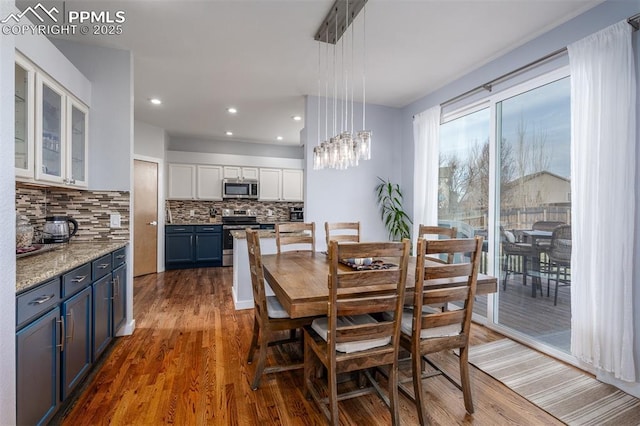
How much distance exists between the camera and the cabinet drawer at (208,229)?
588cm

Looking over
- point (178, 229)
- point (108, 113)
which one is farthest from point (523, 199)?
point (178, 229)

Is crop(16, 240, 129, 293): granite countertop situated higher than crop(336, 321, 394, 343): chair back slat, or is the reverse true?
crop(16, 240, 129, 293): granite countertop

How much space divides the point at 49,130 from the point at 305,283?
7.11 ft

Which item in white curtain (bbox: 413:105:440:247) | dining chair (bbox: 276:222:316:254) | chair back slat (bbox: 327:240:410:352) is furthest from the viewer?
white curtain (bbox: 413:105:440:247)

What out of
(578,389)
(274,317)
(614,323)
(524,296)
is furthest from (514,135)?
(274,317)

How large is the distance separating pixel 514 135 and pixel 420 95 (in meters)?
1.48

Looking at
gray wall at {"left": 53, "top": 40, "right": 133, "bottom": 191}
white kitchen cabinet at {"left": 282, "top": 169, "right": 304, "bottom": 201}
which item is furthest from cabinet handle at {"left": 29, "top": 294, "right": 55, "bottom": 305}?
white kitchen cabinet at {"left": 282, "top": 169, "right": 304, "bottom": 201}

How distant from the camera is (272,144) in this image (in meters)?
6.88

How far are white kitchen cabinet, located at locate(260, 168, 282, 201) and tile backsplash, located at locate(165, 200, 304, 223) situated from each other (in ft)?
1.01

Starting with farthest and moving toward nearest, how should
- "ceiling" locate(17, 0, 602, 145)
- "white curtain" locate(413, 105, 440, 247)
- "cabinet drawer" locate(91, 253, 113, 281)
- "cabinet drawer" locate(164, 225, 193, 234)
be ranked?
"cabinet drawer" locate(164, 225, 193, 234), "white curtain" locate(413, 105, 440, 247), "ceiling" locate(17, 0, 602, 145), "cabinet drawer" locate(91, 253, 113, 281)

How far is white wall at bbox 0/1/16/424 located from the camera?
113 centimetres

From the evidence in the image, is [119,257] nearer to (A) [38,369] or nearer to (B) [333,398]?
(A) [38,369]

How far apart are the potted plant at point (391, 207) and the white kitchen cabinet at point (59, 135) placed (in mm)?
3452

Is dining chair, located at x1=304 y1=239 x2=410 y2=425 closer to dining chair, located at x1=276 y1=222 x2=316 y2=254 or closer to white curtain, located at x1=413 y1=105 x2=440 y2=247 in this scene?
dining chair, located at x1=276 y1=222 x2=316 y2=254
